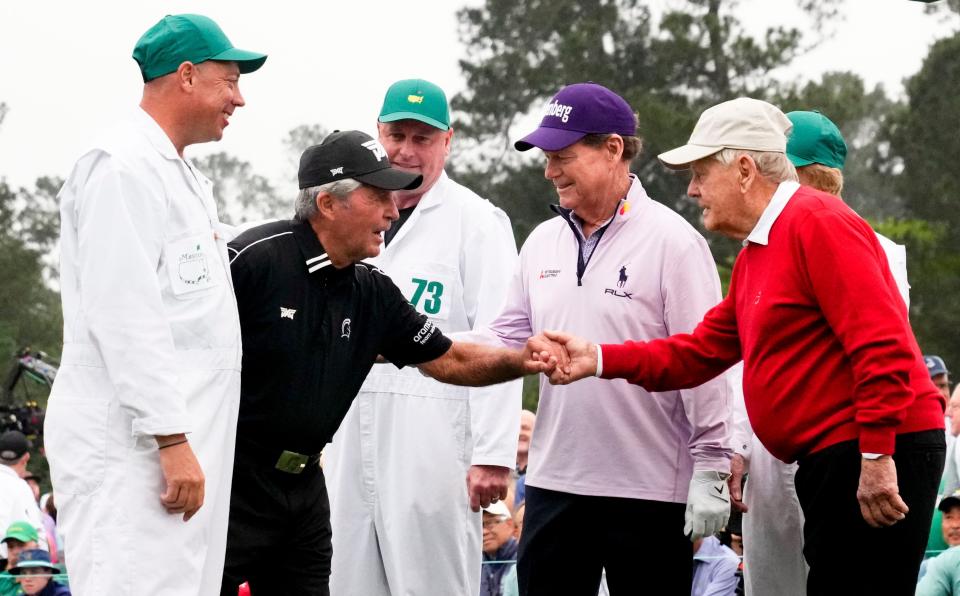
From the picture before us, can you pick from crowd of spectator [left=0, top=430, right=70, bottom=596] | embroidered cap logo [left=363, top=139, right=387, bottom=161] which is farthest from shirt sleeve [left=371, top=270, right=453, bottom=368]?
crowd of spectator [left=0, top=430, right=70, bottom=596]

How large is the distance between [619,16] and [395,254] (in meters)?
28.1

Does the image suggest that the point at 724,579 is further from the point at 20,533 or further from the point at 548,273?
the point at 20,533

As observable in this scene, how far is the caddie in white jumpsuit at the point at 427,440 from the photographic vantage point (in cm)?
625

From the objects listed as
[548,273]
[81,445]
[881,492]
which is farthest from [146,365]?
[881,492]

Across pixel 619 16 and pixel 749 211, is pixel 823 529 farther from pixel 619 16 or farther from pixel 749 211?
pixel 619 16

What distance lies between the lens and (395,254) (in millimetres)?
6453

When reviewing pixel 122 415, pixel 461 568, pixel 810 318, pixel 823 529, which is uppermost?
pixel 810 318

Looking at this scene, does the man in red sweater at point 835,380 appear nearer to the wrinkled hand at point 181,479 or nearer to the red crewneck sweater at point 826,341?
the red crewneck sweater at point 826,341

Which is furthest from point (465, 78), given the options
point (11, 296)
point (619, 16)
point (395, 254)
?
point (395, 254)

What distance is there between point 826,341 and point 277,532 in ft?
6.50

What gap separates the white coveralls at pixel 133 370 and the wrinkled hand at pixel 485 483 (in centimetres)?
160

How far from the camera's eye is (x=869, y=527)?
15.4 ft

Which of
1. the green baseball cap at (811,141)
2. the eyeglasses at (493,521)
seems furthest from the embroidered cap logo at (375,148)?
the eyeglasses at (493,521)

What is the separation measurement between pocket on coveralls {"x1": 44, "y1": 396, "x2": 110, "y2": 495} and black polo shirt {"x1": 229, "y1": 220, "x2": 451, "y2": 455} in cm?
65
